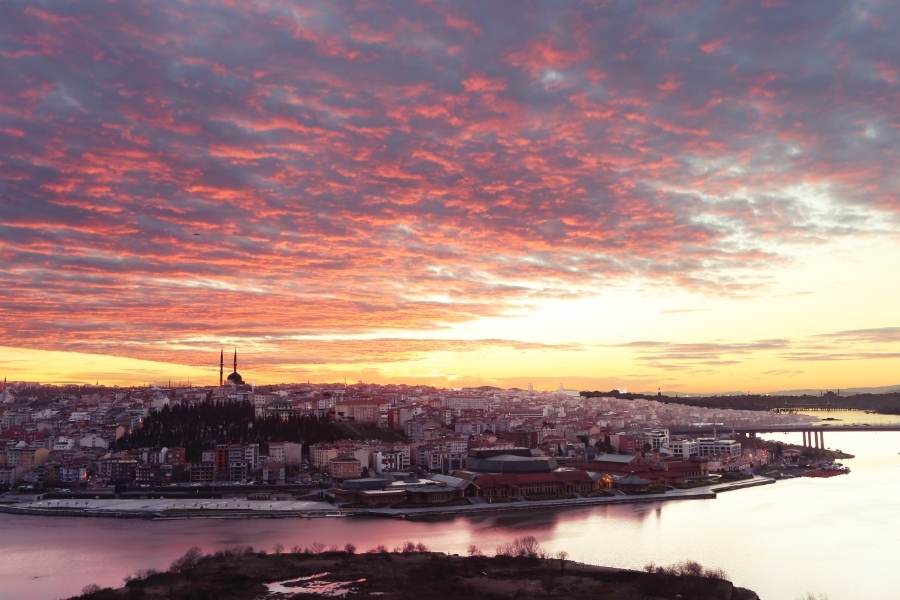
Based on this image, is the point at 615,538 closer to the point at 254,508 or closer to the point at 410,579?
the point at 410,579

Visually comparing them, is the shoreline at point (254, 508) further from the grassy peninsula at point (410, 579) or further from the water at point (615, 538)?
the grassy peninsula at point (410, 579)

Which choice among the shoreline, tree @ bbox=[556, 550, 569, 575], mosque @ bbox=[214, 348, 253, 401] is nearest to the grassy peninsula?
tree @ bbox=[556, 550, 569, 575]

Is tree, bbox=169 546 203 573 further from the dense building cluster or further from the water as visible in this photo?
the dense building cluster

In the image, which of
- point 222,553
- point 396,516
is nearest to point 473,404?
point 396,516

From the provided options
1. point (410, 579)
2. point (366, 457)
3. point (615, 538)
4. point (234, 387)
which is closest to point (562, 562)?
point (410, 579)

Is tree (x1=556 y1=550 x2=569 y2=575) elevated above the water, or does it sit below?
above

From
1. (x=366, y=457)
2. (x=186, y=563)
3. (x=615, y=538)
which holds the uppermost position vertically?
(x=366, y=457)
